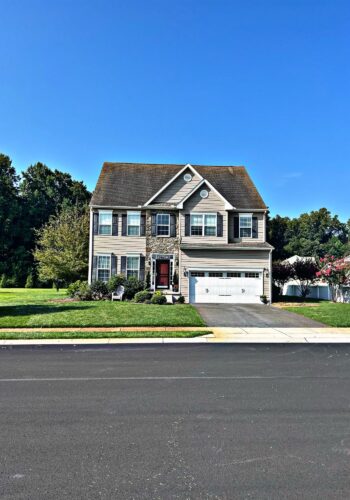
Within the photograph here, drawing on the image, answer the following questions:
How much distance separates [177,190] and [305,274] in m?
11.5

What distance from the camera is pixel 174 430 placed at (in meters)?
5.11

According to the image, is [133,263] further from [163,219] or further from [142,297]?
[142,297]

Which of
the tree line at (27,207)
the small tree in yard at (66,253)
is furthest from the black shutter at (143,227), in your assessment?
the tree line at (27,207)

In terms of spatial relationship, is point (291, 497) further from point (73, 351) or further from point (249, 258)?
point (249, 258)

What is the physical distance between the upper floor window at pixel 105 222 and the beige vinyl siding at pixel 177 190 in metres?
3.25

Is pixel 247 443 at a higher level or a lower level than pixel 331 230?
lower

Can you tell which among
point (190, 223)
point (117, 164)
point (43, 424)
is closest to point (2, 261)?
point (117, 164)

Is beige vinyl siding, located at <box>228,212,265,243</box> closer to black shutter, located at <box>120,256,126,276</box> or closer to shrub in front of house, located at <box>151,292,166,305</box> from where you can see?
shrub in front of house, located at <box>151,292,166,305</box>

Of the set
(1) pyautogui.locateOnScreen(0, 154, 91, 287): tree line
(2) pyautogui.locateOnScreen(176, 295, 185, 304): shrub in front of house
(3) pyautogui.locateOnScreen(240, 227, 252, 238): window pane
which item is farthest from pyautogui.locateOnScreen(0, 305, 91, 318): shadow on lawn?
(1) pyautogui.locateOnScreen(0, 154, 91, 287): tree line

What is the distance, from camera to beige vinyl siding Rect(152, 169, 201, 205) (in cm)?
2677

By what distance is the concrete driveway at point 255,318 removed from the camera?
15852 mm

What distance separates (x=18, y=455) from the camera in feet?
14.3

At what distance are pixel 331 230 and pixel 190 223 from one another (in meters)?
69.3

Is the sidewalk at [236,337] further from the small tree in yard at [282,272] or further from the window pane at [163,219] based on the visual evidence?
the small tree in yard at [282,272]
